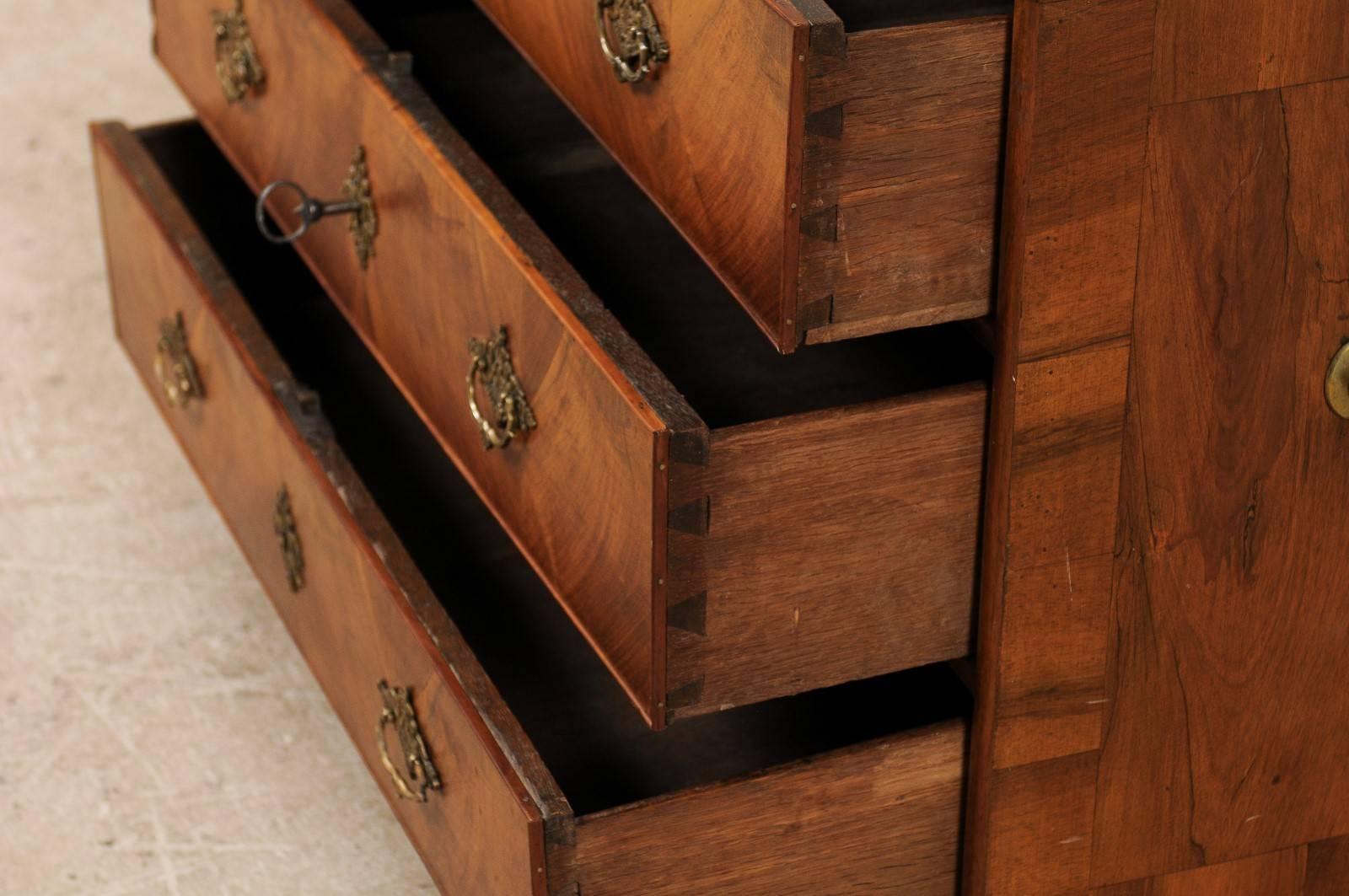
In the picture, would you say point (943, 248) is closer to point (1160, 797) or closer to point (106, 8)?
point (1160, 797)

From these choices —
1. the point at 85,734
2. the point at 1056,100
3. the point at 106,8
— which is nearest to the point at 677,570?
the point at 1056,100

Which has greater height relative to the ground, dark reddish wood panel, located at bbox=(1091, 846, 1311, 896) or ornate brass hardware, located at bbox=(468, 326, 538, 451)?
ornate brass hardware, located at bbox=(468, 326, 538, 451)

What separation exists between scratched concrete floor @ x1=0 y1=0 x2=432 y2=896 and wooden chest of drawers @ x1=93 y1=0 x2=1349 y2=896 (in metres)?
0.14

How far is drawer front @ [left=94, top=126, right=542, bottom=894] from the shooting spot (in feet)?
3.83

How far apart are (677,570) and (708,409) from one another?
0.24 metres

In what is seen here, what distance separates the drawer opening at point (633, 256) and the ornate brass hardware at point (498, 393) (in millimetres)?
132

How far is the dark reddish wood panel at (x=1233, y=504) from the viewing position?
3.26ft

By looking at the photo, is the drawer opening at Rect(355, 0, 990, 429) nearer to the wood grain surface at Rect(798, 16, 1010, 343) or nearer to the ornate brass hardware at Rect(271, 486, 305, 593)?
the wood grain surface at Rect(798, 16, 1010, 343)

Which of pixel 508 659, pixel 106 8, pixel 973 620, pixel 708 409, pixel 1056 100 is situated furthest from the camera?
pixel 106 8

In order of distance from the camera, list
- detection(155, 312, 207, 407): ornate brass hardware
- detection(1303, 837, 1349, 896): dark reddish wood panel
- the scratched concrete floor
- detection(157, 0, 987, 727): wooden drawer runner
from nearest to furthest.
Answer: detection(157, 0, 987, 727): wooden drawer runner < detection(1303, 837, 1349, 896): dark reddish wood panel < the scratched concrete floor < detection(155, 312, 207, 407): ornate brass hardware

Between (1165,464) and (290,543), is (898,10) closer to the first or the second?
(1165,464)

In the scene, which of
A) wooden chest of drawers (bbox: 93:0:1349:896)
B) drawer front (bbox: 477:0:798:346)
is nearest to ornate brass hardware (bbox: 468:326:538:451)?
wooden chest of drawers (bbox: 93:0:1349:896)

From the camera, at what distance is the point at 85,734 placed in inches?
60.5

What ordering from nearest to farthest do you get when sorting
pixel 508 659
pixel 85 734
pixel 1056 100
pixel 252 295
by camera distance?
pixel 1056 100
pixel 508 659
pixel 85 734
pixel 252 295
